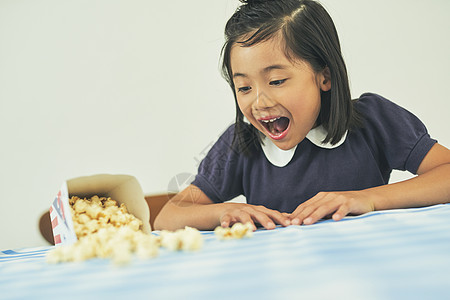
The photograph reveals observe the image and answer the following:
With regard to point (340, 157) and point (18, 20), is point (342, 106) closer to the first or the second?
point (340, 157)

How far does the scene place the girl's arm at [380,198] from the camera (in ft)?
2.23

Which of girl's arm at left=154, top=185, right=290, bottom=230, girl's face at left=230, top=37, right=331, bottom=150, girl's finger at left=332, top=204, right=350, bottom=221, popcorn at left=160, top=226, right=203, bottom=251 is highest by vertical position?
girl's face at left=230, top=37, right=331, bottom=150

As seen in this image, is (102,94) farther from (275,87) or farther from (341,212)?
(341,212)

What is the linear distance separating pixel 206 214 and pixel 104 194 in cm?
20

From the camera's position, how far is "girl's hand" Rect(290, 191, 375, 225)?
67 centimetres

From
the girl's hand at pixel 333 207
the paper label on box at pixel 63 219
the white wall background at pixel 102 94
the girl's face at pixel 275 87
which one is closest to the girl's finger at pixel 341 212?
the girl's hand at pixel 333 207

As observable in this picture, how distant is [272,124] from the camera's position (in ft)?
2.95

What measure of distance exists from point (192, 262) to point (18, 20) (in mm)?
1942

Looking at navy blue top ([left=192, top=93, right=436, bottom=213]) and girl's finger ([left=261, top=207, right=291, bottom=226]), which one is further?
navy blue top ([left=192, top=93, right=436, bottom=213])

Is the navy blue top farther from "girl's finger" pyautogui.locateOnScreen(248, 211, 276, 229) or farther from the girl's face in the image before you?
"girl's finger" pyautogui.locateOnScreen(248, 211, 276, 229)

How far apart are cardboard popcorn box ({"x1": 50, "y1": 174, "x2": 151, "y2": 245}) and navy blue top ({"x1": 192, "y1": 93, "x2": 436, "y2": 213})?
347 mm

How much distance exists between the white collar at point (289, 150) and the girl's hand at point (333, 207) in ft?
0.80

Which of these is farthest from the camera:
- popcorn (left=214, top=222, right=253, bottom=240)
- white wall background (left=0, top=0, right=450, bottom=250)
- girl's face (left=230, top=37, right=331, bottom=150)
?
white wall background (left=0, top=0, right=450, bottom=250)

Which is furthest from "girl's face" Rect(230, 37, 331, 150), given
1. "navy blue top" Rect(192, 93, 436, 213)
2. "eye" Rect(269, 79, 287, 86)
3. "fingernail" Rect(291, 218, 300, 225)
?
A: "fingernail" Rect(291, 218, 300, 225)
